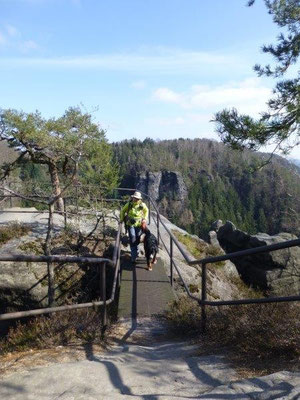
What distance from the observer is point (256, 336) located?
460cm

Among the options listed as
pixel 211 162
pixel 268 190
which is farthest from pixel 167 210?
pixel 211 162

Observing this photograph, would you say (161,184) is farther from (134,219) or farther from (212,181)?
(134,219)

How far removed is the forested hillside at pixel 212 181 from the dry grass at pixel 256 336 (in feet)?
246

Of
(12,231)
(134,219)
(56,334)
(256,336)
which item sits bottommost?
(56,334)

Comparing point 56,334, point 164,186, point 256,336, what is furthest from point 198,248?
point 164,186

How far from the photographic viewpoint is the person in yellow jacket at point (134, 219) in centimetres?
1049

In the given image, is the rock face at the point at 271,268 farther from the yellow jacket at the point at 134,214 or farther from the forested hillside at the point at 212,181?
the forested hillside at the point at 212,181

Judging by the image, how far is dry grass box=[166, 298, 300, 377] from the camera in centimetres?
414

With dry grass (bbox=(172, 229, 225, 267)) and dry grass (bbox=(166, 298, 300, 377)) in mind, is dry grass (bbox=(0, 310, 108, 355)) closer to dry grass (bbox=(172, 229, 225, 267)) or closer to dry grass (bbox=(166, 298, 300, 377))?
dry grass (bbox=(166, 298, 300, 377))

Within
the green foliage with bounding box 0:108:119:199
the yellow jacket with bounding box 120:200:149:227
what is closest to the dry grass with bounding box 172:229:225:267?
the green foliage with bounding box 0:108:119:199

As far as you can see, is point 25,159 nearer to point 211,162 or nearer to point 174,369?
point 174,369

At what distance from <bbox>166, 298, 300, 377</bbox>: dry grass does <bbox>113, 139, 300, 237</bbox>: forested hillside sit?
246ft

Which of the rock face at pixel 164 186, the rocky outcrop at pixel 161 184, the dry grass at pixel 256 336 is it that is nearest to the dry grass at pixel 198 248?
the dry grass at pixel 256 336

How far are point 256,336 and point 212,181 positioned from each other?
5547 inches
